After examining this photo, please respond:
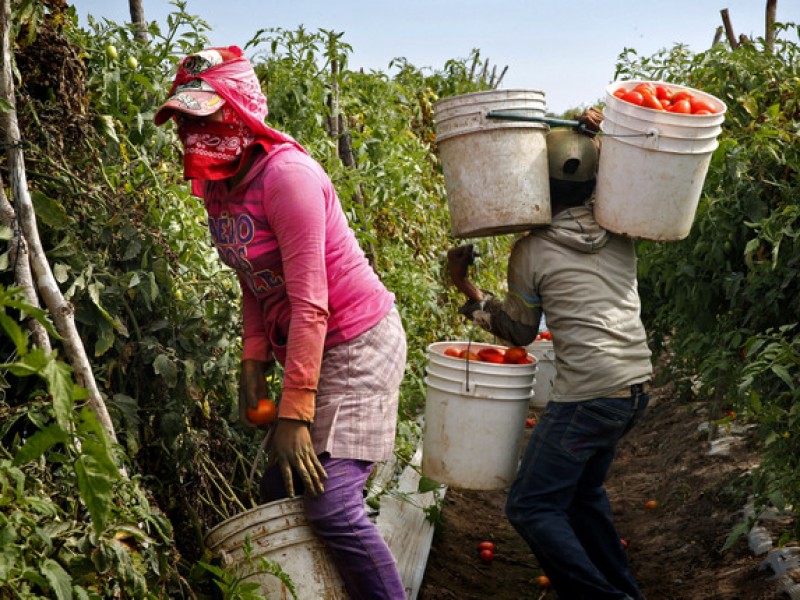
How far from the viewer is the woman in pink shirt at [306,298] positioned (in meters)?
2.44

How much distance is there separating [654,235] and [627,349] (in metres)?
0.39

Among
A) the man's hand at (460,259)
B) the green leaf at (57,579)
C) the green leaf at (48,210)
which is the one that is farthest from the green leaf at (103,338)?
the man's hand at (460,259)

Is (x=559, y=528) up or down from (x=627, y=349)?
down

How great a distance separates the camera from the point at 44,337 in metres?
2.39

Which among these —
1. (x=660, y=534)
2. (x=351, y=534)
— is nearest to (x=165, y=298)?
(x=351, y=534)

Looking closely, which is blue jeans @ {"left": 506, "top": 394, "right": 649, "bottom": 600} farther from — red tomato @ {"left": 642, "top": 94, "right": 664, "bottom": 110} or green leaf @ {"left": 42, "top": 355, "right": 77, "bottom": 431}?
green leaf @ {"left": 42, "top": 355, "right": 77, "bottom": 431}

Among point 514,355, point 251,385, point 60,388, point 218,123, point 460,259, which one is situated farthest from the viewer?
point 514,355

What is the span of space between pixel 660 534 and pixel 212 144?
3050 millimetres

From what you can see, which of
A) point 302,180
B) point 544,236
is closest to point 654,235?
point 544,236

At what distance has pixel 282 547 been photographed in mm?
2561

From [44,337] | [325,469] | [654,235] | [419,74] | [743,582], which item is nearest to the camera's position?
[44,337]

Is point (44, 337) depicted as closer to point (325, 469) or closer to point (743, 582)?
point (325, 469)

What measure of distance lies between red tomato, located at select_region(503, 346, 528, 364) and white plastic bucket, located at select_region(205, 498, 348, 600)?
1237 millimetres

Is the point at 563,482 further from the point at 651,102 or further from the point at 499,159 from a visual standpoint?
the point at 651,102
